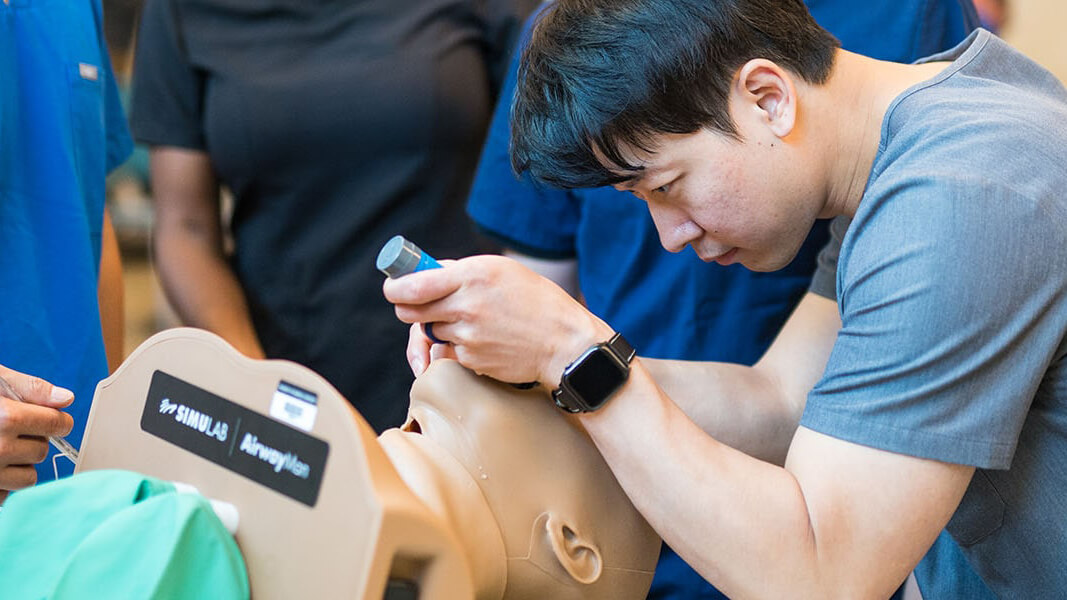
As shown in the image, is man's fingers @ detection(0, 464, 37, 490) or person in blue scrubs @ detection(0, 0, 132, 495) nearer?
man's fingers @ detection(0, 464, 37, 490)

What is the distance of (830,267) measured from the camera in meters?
1.34

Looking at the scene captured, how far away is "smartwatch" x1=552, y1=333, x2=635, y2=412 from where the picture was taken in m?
0.99

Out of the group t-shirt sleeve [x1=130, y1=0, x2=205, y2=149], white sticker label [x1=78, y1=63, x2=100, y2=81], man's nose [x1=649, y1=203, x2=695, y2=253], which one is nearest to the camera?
man's nose [x1=649, y1=203, x2=695, y2=253]

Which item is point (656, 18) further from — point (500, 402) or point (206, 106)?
point (206, 106)

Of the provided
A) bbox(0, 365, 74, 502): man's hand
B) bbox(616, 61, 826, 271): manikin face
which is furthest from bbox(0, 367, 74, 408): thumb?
bbox(616, 61, 826, 271): manikin face

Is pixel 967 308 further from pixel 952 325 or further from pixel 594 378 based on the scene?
pixel 594 378

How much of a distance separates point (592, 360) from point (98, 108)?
0.92m

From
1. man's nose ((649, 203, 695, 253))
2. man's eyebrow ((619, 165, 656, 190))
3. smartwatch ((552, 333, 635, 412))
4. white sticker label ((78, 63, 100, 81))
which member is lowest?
smartwatch ((552, 333, 635, 412))

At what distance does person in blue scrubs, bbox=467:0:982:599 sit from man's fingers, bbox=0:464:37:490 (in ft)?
2.45

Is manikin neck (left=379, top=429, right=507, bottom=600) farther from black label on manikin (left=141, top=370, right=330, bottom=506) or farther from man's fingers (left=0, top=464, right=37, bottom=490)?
man's fingers (left=0, top=464, right=37, bottom=490)

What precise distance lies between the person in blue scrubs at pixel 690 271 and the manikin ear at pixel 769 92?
16.4 inches

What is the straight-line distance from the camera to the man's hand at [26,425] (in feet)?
3.42

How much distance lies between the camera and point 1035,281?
907 millimetres

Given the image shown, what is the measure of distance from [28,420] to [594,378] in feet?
1.74
